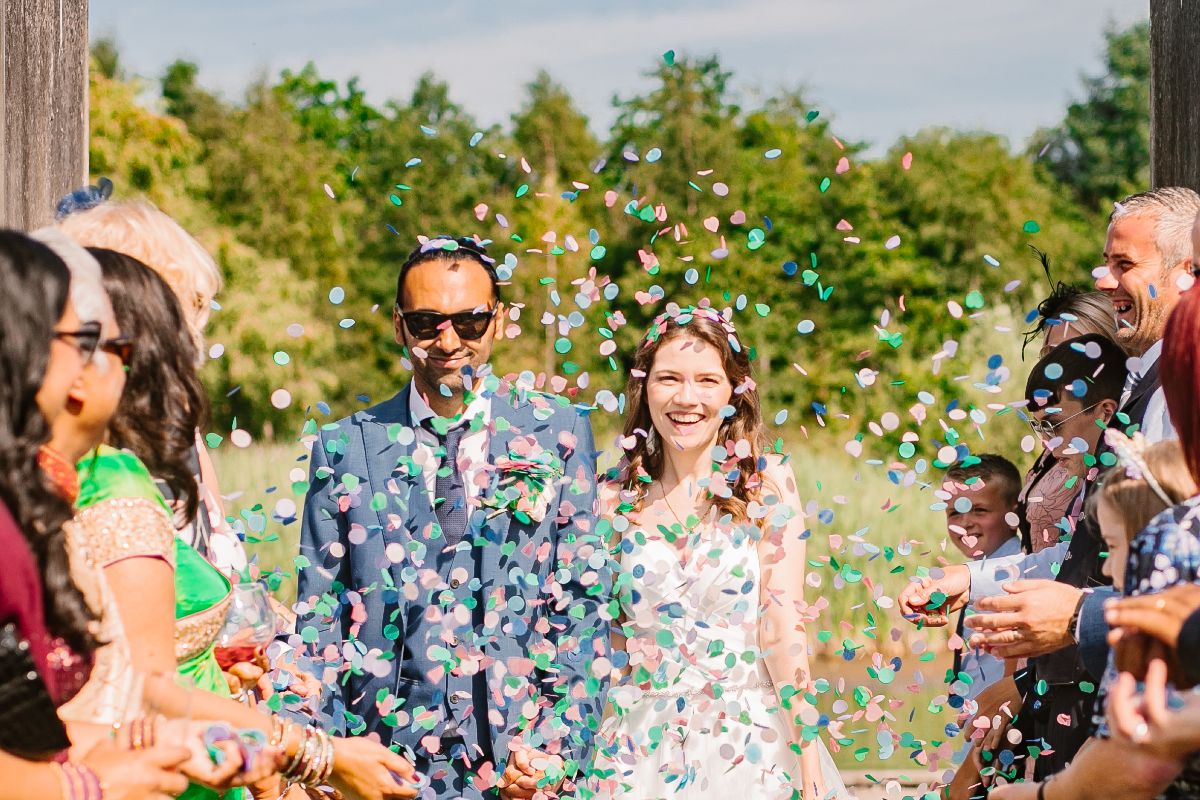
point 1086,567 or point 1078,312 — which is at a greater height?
point 1078,312

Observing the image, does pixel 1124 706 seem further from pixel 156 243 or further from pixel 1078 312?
pixel 1078 312

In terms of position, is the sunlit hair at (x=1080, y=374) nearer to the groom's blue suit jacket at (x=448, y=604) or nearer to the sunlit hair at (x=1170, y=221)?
the sunlit hair at (x=1170, y=221)

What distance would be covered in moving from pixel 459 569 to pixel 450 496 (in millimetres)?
234

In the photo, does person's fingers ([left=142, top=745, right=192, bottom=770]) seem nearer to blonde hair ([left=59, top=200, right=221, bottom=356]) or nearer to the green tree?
blonde hair ([left=59, top=200, right=221, bottom=356])

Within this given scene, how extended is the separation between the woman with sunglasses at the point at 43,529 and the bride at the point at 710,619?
6.73ft

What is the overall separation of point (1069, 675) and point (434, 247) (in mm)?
2234

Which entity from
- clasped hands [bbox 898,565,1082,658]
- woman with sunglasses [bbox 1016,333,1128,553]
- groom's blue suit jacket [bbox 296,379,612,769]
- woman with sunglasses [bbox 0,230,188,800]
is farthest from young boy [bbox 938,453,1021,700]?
woman with sunglasses [bbox 0,230,188,800]

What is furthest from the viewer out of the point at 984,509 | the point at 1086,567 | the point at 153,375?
the point at 984,509

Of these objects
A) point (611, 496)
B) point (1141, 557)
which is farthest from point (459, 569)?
point (1141, 557)

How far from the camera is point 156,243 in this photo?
311 centimetres

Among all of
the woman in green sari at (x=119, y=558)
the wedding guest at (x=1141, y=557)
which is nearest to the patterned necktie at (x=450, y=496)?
the woman in green sari at (x=119, y=558)

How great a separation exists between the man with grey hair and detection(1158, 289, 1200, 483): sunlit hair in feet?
2.59

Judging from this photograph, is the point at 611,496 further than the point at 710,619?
Yes

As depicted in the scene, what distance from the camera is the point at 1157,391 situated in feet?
11.0
